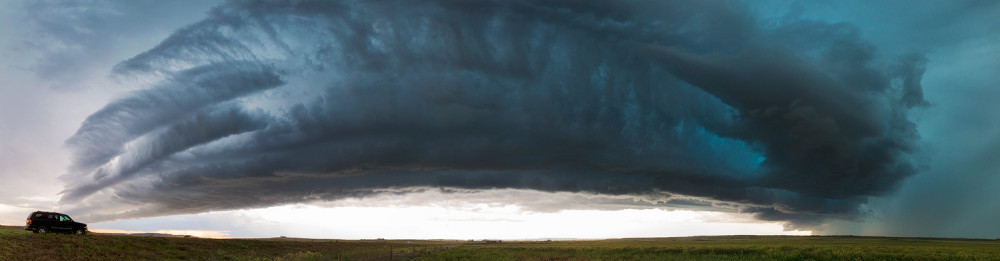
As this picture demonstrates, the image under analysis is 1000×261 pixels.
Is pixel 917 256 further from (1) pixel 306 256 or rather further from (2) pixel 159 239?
(2) pixel 159 239

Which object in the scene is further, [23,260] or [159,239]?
[159,239]

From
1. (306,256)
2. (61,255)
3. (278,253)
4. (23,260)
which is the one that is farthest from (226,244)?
(23,260)

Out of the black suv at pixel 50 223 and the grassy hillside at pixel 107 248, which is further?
the black suv at pixel 50 223

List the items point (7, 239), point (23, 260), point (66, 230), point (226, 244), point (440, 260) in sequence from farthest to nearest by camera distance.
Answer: point (226, 244) → point (440, 260) → point (66, 230) → point (7, 239) → point (23, 260)

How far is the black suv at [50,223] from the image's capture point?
52.8m

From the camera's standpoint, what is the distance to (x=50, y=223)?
53688 millimetres

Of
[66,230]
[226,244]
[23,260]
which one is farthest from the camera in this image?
[226,244]

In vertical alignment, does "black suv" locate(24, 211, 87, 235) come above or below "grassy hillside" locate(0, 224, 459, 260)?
above

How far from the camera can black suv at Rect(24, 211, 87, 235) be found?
173 feet

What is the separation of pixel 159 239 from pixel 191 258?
1137cm

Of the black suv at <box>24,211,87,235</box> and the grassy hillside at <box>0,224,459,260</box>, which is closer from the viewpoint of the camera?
the grassy hillside at <box>0,224,459,260</box>

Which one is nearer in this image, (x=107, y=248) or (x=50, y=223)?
(x=107, y=248)

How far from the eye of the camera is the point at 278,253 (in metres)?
74.9

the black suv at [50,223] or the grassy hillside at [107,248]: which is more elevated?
the black suv at [50,223]
